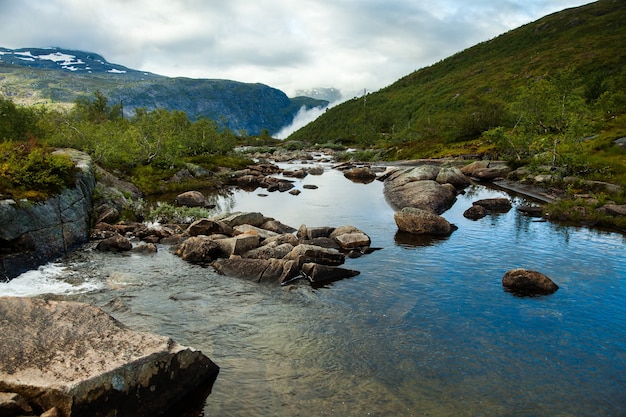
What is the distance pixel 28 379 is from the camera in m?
9.71

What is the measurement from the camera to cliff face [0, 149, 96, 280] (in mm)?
21656

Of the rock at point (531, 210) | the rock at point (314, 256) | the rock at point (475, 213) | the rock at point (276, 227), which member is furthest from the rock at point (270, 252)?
the rock at point (531, 210)

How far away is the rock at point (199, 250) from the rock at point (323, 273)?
247 inches

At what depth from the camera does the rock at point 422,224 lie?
1236 inches

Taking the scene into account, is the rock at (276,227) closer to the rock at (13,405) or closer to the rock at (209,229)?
the rock at (209,229)

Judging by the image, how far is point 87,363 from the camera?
10.4 metres

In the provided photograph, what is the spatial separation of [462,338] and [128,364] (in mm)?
11679

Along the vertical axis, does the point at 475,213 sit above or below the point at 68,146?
below

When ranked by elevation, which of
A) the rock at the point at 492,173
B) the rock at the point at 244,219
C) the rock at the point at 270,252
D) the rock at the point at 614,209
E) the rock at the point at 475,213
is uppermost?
the rock at the point at 492,173

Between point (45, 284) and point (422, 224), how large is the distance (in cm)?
2444

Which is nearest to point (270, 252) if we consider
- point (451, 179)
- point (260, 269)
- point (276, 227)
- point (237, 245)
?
point (237, 245)

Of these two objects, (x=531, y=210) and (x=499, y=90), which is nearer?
(x=531, y=210)

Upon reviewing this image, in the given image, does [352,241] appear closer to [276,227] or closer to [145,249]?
[276,227]

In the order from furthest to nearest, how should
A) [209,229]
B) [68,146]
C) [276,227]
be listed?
1. [68,146]
2. [276,227]
3. [209,229]
